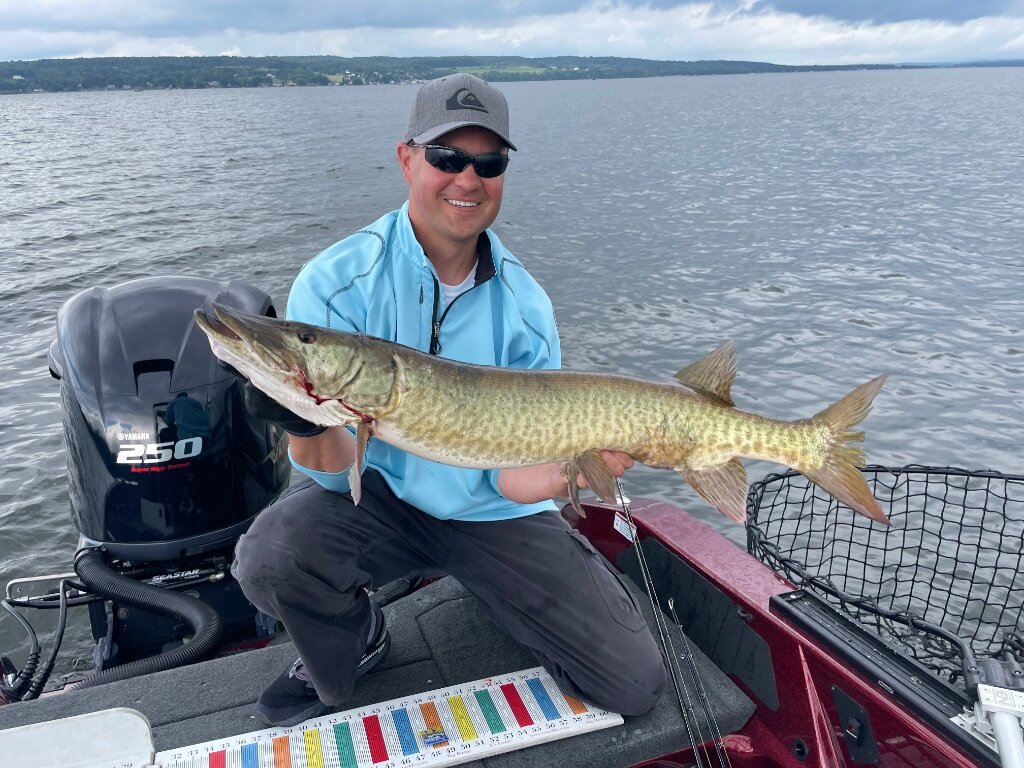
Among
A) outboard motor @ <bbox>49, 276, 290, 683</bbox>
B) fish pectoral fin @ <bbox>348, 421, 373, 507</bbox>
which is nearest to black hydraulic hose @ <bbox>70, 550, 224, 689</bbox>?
outboard motor @ <bbox>49, 276, 290, 683</bbox>

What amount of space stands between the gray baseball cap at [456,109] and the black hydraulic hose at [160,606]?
2.16 meters

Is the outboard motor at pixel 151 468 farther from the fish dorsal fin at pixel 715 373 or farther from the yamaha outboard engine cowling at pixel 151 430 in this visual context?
the fish dorsal fin at pixel 715 373

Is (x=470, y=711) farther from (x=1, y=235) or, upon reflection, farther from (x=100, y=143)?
(x=100, y=143)

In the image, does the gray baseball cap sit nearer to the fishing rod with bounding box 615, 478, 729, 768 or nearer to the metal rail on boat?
the fishing rod with bounding box 615, 478, 729, 768

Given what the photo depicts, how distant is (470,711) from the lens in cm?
272

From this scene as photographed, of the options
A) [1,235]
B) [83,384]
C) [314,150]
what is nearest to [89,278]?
[1,235]

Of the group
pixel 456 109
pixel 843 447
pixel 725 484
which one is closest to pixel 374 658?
pixel 725 484

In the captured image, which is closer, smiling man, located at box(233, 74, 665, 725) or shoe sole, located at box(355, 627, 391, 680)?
smiling man, located at box(233, 74, 665, 725)

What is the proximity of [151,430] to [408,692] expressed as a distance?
5.11 ft

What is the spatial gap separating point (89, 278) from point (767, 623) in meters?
12.9

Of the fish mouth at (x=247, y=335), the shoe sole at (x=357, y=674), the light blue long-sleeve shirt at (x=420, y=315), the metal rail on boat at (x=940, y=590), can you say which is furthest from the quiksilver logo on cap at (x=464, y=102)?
the shoe sole at (x=357, y=674)

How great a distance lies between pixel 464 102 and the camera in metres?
2.92

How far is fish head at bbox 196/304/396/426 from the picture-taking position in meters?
2.30

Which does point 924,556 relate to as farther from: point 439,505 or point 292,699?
point 292,699
